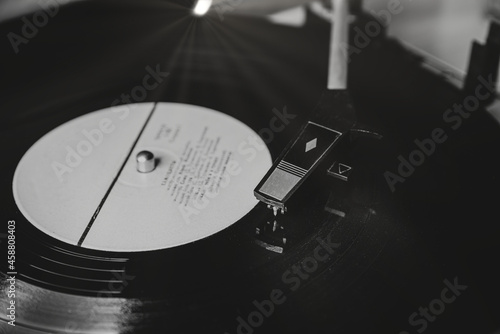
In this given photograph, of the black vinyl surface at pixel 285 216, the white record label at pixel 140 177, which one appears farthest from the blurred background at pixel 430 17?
the white record label at pixel 140 177

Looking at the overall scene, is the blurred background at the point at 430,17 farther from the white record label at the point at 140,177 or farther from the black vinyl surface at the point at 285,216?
the white record label at the point at 140,177

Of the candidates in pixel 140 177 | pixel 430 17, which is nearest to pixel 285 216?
pixel 140 177

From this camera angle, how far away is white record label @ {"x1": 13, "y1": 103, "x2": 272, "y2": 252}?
0.74 metres

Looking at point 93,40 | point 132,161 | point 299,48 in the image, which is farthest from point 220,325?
point 93,40

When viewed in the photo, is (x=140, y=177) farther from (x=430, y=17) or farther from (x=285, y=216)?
(x=430, y=17)

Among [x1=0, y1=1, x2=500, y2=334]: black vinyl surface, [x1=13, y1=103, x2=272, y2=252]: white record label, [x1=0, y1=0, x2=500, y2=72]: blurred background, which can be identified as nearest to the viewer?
[x1=0, y1=1, x2=500, y2=334]: black vinyl surface

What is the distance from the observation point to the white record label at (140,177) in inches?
29.1

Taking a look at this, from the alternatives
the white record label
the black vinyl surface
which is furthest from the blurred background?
the white record label

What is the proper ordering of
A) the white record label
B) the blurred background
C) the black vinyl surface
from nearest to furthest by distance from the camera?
the black vinyl surface < the white record label < the blurred background

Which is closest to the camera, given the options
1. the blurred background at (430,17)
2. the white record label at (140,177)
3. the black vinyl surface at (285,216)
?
the black vinyl surface at (285,216)

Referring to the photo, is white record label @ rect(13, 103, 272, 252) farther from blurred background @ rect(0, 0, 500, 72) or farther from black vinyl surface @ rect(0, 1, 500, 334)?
blurred background @ rect(0, 0, 500, 72)

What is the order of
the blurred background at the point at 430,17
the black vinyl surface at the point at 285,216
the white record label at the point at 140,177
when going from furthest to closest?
the blurred background at the point at 430,17
the white record label at the point at 140,177
the black vinyl surface at the point at 285,216

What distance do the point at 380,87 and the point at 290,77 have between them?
0.14m

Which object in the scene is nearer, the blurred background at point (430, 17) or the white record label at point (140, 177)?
the white record label at point (140, 177)
